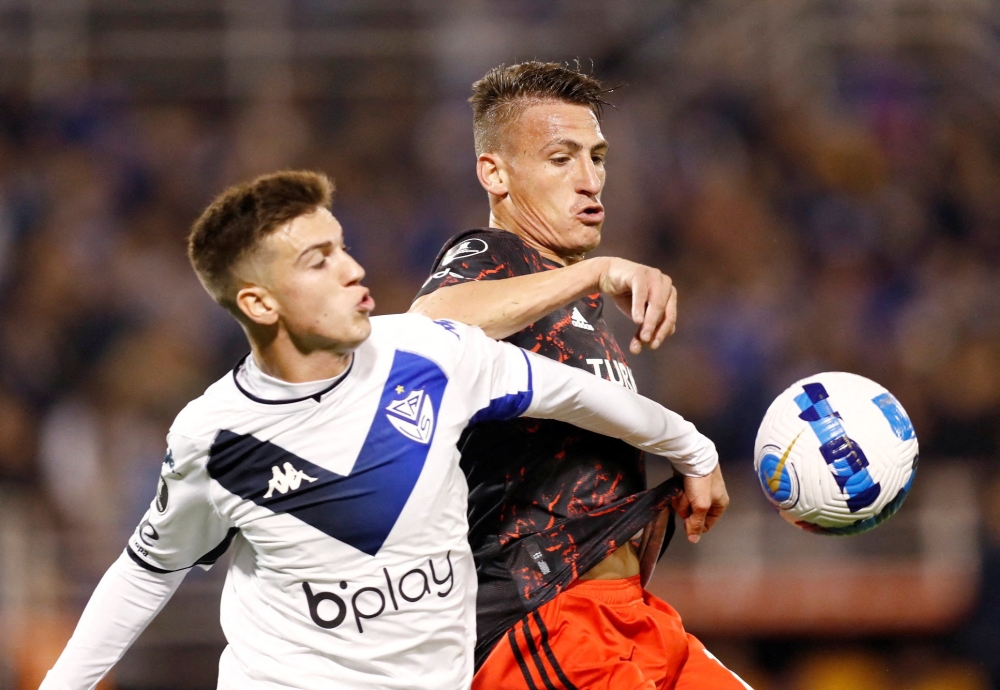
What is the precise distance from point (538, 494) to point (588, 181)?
0.98 meters

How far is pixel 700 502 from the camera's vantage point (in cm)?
345

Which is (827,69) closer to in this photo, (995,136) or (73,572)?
(995,136)

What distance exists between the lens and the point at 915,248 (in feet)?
32.5

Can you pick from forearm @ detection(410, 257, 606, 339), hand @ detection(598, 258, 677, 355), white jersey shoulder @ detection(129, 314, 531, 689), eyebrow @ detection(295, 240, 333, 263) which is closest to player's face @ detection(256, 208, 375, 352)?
eyebrow @ detection(295, 240, 333, 263)

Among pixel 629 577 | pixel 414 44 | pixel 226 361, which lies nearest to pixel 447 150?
pixel 414 44

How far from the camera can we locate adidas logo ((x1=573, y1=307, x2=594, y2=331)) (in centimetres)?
366

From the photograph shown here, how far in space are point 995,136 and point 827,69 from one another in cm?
152

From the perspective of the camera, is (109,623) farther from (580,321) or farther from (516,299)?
(580,321)

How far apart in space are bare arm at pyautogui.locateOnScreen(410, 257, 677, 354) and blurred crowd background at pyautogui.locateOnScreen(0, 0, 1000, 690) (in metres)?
4.67

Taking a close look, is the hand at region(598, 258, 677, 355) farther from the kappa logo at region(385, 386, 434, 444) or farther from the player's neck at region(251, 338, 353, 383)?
the player's neck at region(251, 338, 353, 383)

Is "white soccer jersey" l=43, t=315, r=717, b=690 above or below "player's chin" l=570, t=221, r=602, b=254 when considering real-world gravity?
below

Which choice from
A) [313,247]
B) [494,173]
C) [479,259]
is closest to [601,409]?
[479,259]

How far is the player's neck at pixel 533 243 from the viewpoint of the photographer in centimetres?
386

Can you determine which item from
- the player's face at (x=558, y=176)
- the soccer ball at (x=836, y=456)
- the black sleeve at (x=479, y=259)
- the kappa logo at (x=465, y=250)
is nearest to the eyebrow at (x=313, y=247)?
the black sleeve at (x=479, y=259)
